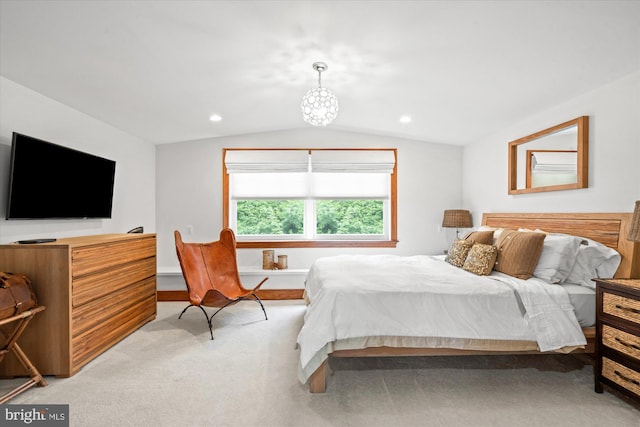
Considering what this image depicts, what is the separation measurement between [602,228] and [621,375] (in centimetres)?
118

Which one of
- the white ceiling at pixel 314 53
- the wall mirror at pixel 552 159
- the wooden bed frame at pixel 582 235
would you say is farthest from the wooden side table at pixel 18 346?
the wall mirror at pixel 552 159

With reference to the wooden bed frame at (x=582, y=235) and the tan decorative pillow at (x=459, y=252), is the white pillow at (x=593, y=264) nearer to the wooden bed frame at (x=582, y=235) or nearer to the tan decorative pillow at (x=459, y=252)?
the wooden bed frame at (x=582, y=235)

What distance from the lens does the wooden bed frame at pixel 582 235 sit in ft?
7.76

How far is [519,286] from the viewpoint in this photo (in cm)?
249

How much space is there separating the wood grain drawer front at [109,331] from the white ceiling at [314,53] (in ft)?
6.68

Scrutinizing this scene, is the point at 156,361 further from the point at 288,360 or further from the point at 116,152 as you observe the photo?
the point at 116,152

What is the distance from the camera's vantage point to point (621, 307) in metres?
2.14

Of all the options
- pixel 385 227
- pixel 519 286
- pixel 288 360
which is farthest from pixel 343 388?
pixel 385 227

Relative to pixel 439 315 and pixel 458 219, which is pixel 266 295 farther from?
pixel 439 315

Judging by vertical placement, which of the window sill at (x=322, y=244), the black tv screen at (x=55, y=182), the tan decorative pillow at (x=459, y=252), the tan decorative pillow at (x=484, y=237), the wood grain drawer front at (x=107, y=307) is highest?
the black tv screen at (x=55, y=182)

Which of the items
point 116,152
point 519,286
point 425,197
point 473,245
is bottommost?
point 519,286

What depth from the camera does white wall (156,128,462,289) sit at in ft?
17.0

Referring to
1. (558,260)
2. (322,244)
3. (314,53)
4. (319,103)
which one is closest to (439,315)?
(558,260)

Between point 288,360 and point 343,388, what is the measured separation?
61cm
